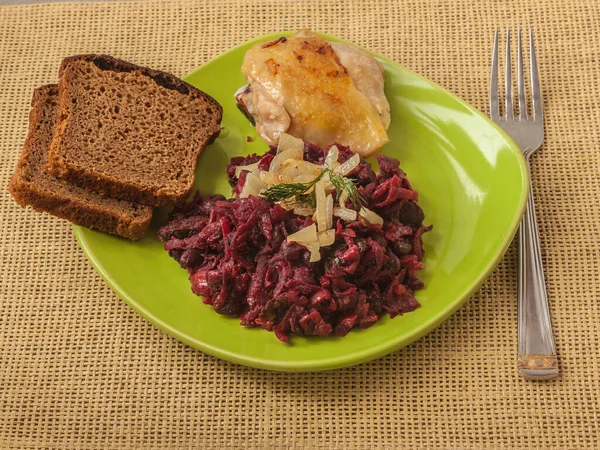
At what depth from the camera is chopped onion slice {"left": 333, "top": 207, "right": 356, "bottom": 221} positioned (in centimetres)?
360

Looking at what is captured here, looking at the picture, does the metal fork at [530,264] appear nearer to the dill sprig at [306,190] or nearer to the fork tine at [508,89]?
the fork tine at [508,89]

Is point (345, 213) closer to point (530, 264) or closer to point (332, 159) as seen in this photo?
point (332, 159)

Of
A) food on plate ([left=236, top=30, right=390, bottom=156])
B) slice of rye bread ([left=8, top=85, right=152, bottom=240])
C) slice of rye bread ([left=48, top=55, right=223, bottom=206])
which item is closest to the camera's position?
slice of rye bread ([left=8, top=85, right=152, bottom=240])

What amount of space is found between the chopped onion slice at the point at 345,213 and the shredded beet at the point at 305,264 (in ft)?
0.10

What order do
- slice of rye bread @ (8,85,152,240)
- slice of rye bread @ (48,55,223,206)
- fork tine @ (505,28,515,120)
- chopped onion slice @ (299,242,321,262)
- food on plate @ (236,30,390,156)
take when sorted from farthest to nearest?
fork tine @ (505,28,515,120), food on plate @ (236,30,390,156), slice of rye bread @ (48,55,223,206), slice of rye bread @ (8,85,152,240), chopped onion slice @ (299,242,321,262)

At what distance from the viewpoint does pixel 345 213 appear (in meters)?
3.61

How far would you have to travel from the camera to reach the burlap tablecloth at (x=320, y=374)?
12.1 ft

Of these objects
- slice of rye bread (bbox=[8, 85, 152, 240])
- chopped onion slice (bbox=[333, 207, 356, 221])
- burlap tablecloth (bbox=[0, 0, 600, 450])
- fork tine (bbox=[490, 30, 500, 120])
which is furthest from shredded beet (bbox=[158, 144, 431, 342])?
fork tine (bbox=[490, 30, 500, 120])

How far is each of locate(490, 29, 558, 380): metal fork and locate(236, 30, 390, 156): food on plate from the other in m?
0.96

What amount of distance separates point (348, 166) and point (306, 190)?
0.31 m

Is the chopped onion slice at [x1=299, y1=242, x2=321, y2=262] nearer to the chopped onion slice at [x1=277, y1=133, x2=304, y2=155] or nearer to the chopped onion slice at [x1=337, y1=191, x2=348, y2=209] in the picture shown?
the chopped onion slice at [x1=337, y1=191, x2=348, y2=209]

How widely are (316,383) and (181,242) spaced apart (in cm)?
115

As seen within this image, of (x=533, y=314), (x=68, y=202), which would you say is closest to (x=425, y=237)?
(x=533, y=314)

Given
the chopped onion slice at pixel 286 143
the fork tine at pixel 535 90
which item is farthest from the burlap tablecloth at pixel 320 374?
the chopped onion slice at pixel 286 143
